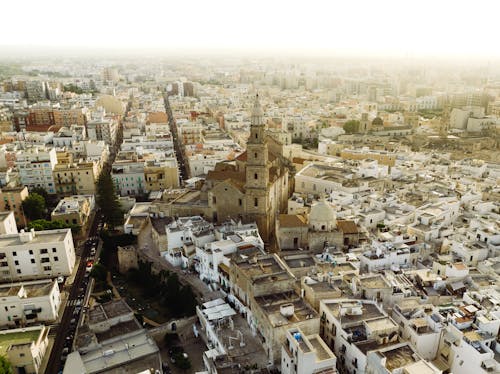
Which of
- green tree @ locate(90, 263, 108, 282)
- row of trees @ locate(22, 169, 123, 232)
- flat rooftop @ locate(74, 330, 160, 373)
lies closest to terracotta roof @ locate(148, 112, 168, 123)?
row of trees @ locate(22, 169, 123, 232)

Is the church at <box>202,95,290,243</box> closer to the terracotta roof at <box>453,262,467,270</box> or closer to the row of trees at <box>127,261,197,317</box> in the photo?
the row of trees at <box>127,261,197,317</box>

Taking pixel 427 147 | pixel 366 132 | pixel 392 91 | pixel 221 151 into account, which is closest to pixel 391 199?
pixel 221 151

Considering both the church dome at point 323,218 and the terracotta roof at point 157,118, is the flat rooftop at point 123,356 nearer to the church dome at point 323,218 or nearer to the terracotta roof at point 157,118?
the church dome at point 323,218

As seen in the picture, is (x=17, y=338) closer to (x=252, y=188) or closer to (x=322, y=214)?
(x=252, y=188)

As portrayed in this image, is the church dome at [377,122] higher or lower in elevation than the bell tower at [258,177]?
lower

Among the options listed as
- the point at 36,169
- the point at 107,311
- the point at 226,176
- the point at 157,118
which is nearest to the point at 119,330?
the point at 107,311

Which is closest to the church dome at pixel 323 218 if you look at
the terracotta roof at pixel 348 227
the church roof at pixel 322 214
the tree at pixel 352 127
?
the church roof at pixel 322 214
